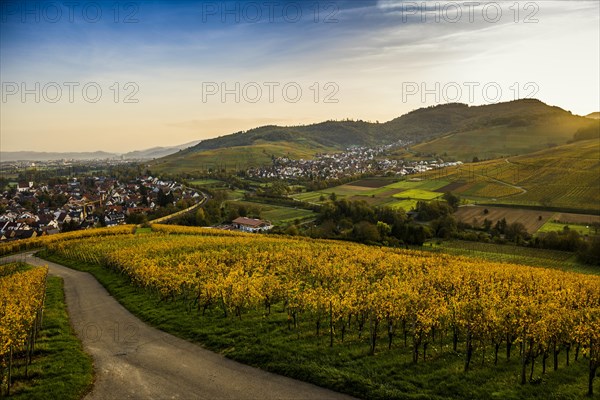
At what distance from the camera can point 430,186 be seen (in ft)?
397

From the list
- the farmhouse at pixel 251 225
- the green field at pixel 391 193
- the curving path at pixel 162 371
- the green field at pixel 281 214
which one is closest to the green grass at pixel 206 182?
the green field at pixel 391 193

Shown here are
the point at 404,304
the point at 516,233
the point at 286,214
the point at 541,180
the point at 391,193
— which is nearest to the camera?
the point at 404,304

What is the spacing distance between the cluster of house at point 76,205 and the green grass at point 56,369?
233ft

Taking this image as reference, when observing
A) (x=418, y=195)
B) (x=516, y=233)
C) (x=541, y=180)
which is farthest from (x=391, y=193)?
(x=516, y=233)

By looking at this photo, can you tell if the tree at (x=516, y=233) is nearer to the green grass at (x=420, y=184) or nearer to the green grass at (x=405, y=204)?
the green grass at (x=405, y=204)

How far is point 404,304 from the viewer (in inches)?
773

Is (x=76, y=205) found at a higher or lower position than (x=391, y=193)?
lower

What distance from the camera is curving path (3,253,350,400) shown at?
53.1 ft

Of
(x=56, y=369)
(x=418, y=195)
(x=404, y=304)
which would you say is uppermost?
(x=418, y=195)

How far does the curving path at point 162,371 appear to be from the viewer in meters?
16.2

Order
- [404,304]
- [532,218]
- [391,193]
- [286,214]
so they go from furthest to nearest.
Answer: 1. [391,193]
2. [286,214]
3. [532,218]
4. [404,304]

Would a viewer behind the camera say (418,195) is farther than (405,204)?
Yes

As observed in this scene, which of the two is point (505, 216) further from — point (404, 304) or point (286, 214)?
point (404, 304)

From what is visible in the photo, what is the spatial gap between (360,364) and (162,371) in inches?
374
